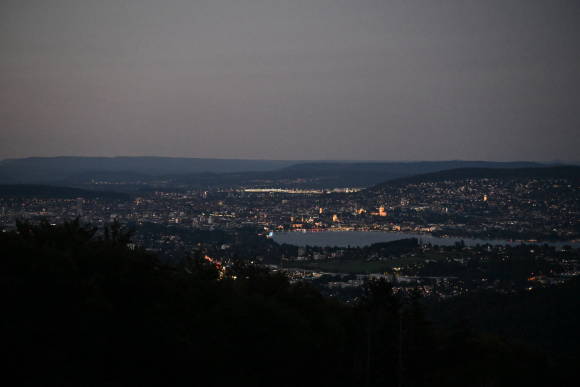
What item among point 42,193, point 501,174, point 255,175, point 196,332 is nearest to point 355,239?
point 42,193

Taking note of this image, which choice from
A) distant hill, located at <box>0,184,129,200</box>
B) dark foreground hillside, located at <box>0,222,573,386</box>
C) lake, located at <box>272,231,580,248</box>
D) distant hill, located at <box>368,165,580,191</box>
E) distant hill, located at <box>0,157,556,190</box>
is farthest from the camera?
distant hill, located at <box>0,157,556,190</box>

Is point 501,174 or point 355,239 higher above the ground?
point 501,174

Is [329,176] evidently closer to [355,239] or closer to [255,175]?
[255,175]

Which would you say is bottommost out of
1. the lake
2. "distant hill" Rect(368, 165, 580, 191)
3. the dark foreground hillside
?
the lake

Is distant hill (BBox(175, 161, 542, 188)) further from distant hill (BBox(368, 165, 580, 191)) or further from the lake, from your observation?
the lake

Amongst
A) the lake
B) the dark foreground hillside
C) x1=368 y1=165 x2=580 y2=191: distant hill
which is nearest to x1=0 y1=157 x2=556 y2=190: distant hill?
x1=368 y1=165 x2=580 y2=191: distant hill

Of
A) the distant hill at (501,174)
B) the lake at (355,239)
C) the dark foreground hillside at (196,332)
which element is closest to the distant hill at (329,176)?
the distant hill at (501,174)
